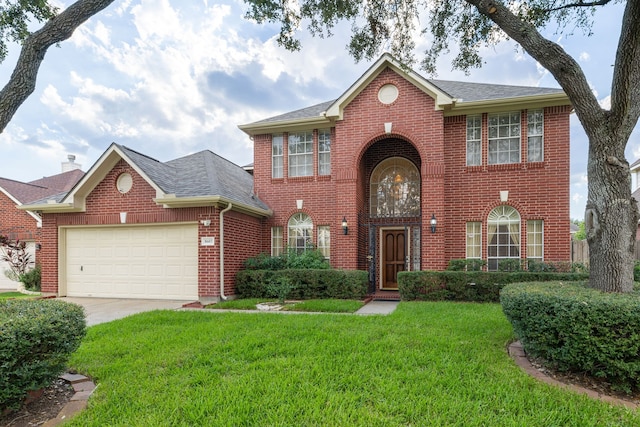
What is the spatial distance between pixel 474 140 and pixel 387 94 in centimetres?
301

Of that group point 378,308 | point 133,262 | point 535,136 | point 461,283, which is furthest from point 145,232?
point 535,136

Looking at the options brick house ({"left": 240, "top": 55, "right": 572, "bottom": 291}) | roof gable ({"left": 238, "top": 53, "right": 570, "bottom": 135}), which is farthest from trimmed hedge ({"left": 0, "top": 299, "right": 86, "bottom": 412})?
roof gable ({"left": 238, "top": 53, "right": 570, "bottom": 135})

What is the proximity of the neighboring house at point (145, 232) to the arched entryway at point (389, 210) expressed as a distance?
358 centimetres

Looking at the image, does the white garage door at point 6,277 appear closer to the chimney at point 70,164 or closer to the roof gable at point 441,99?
the chimney at point 70,164

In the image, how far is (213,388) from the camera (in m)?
3.54

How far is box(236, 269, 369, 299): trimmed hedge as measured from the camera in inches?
373

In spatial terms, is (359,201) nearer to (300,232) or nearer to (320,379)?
(300,232)

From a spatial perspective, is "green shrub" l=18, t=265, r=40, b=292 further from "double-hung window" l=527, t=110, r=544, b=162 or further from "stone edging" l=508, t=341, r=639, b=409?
"double-hung window" l=527, t=110, r=544, b=162

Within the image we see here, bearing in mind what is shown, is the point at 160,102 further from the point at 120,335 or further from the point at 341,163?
the point at 120,335

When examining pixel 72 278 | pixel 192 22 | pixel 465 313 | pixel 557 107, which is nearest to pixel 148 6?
Result: pixel 192 22

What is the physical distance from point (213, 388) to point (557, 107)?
36.4ft

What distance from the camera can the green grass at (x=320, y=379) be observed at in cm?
300

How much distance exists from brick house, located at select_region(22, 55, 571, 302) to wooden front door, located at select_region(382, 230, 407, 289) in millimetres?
34

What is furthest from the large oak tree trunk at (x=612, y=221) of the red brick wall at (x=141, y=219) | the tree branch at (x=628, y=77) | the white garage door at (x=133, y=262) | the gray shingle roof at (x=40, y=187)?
the gray shingle roof at (x=40, y=187)
